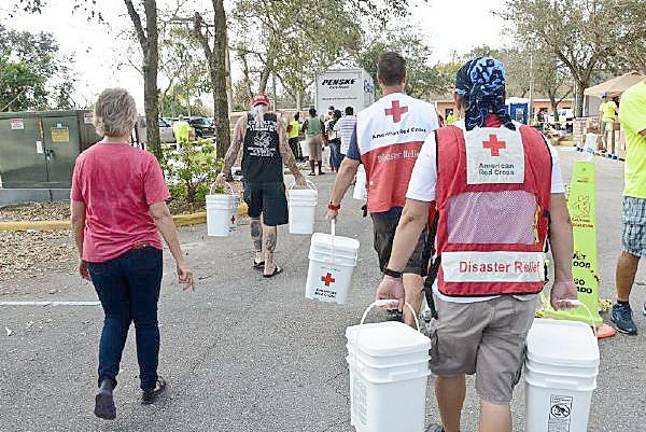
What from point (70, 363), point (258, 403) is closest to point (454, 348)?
point (258, 403)

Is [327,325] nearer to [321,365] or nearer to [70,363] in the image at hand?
[321,365]

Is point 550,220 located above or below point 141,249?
above

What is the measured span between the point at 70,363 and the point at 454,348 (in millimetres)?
2963

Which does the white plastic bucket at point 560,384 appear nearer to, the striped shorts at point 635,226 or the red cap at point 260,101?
the striped shorts at point 635,226

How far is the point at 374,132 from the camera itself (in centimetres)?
404

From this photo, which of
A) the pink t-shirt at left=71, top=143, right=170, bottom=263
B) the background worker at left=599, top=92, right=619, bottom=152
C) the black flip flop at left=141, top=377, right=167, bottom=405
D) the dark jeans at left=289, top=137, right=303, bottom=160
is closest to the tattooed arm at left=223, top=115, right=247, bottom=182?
the pink t-shirt at left=71, top=143, right=170, bottom=263

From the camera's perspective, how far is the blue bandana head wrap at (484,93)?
2439 mm

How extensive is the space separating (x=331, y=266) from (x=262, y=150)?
85.0 inches

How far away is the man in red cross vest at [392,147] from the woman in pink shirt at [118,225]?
1.36 meters

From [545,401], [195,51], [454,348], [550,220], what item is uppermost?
[195,51]

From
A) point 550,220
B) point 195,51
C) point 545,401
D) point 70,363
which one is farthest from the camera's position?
point 195,51

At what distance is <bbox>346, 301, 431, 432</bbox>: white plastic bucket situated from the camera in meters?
2.34

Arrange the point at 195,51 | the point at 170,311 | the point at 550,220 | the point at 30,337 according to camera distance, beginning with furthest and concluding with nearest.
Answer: the point at 195,51, the point at 170,311, the point at 30,337, the point at 550,220

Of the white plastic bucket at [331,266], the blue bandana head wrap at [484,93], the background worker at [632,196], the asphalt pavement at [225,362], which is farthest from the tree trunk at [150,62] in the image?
the blue bandana head wrap at [484,93]
